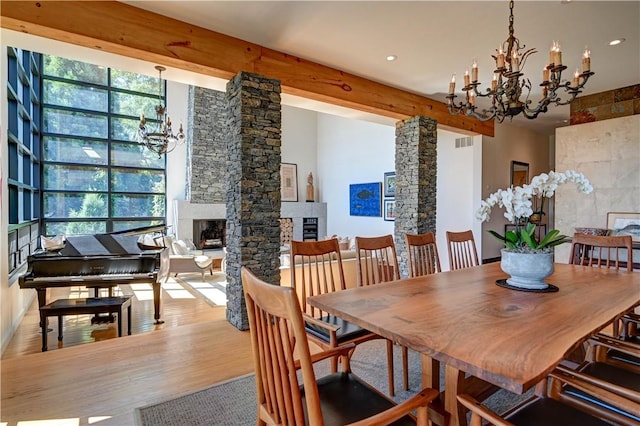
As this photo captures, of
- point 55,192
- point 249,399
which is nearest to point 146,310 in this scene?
point 249,399

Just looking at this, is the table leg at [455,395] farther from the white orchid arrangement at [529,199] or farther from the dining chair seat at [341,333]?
the white orchid arrangement at [529,199]

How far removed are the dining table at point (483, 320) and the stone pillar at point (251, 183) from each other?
1695 millimetres

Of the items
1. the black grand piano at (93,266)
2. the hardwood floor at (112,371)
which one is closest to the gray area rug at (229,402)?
the hardwood floor at (112,371)

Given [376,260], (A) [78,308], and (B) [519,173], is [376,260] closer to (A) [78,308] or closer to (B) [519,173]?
(A) [78,308]

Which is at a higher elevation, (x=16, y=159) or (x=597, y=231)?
(x=16, y=159)

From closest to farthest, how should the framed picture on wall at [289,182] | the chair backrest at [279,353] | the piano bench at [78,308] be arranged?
the chair backrest at [279,353] → the piano bench at [78,308] → the framed picture on wall at [289,182]

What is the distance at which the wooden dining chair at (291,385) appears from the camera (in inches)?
36.0

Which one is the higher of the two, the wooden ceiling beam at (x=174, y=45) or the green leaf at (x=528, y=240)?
the wooden ceiling beam at (x=174, y=45)

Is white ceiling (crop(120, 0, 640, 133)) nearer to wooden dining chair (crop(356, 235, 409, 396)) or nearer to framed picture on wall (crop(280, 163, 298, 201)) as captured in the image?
wooden dining chair (crop(356, 235, 409, 396))

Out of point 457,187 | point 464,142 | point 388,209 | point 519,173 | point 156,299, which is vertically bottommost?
point 156,299

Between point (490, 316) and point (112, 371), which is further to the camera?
point (112, 371)

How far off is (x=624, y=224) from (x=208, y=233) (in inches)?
337

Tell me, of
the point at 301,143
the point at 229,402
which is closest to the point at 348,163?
the point at 301,143

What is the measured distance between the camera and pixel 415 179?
5094mm
